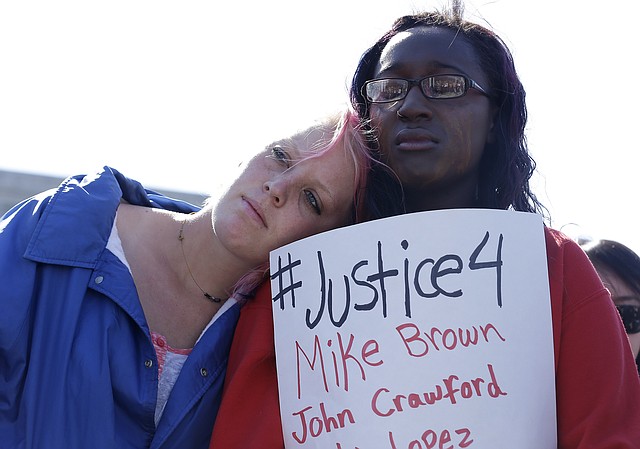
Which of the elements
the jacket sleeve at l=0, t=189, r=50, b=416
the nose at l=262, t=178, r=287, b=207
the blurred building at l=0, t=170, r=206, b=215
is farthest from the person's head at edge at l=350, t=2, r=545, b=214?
the blurred building at l=0, t=170, r=206, b=215

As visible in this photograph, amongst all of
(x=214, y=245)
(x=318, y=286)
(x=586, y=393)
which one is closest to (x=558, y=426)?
(x=586, y=393)

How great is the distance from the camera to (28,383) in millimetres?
2234

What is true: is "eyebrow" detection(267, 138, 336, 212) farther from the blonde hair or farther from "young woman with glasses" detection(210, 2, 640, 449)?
"young woman with glasses" detection(210, 2, 640, 449)

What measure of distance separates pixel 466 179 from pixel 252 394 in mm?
840

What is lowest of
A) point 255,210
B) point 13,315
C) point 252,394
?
point 252,394

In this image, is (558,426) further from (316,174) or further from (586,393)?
(316,174)

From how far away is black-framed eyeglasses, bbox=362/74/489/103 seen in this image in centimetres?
230

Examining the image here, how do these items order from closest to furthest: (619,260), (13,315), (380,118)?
(13,315)
(380,118)
(619,260)

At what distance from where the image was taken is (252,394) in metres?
→ 2.27

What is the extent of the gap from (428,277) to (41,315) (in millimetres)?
1020

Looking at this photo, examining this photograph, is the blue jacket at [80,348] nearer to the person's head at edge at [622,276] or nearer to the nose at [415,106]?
the nose at [415,106]

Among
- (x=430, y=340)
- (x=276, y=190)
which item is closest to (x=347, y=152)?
(x=276, y=190)

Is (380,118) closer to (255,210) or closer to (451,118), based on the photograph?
(451,118)

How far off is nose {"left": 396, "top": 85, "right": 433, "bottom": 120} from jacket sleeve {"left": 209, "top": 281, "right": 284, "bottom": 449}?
64 centimetres
